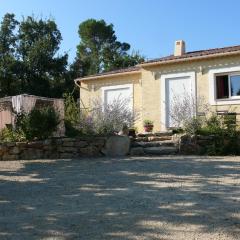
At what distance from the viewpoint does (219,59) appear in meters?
→ 17.8

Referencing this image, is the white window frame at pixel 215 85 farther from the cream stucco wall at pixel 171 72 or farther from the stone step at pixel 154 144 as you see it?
the stone step at pixel 154 144

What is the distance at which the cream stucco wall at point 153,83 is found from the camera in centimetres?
1783

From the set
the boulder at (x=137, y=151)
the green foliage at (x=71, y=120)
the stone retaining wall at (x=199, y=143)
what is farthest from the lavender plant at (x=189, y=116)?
the green foliage at (x=71, y=120)

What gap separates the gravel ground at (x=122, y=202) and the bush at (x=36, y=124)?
238 cm

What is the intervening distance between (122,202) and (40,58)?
82.1 feet

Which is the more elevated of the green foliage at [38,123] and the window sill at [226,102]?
the window sill at [226,102]

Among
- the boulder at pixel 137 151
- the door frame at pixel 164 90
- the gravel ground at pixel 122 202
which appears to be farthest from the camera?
the door frame at pixel 164 90

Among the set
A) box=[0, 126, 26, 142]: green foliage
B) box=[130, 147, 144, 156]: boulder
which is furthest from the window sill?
box=[0, 126, 26, 142]: green foliage

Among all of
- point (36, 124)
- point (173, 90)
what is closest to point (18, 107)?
point (36, 124)

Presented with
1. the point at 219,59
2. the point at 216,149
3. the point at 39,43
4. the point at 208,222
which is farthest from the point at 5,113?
the point at 39,43

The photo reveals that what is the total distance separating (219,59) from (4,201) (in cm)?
1301

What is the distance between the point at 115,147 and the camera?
12703 millimetres

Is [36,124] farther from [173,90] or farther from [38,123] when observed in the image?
[173,90]

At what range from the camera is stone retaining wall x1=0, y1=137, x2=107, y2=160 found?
39.5 feet
